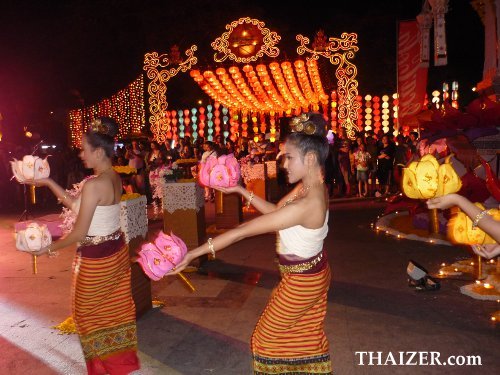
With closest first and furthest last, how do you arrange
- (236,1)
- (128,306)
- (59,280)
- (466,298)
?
(128,306) → (466,298) → (59,280) → (236,1)

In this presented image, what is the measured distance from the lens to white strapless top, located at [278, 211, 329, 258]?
2479 millimetres

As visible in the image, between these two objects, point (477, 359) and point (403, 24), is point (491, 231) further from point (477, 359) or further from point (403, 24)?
point (403, 24)

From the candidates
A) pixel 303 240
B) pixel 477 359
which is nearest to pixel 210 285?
pixel 477 359

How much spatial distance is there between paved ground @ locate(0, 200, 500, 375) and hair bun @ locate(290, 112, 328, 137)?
6.78ft

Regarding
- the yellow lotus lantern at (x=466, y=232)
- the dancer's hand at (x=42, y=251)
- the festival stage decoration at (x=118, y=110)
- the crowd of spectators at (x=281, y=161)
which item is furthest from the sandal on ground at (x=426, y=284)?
the festival stage decoration at (x=118, y=110)

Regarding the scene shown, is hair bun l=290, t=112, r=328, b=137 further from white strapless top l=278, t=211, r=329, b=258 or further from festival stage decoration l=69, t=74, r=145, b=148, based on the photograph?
festival stage decoration l=69, t=74, r=145, b=148

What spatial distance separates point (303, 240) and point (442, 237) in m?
6.45

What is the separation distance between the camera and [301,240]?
249 centimetres

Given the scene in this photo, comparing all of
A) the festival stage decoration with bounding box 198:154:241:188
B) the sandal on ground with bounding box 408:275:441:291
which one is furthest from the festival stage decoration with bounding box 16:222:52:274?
the sandal on ground with bounding box 408:275:441:291

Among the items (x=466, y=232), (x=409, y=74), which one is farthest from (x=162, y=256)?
(x=409, y=74)

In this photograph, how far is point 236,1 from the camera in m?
30.0

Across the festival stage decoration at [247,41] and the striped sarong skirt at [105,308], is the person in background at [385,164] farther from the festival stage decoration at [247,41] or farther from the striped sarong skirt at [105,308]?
the striped sarong skirt at [105,308]

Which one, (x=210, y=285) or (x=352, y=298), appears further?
(x=210, y=285)

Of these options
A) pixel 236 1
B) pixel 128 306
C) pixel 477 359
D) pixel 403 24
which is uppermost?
pixel 236 1
